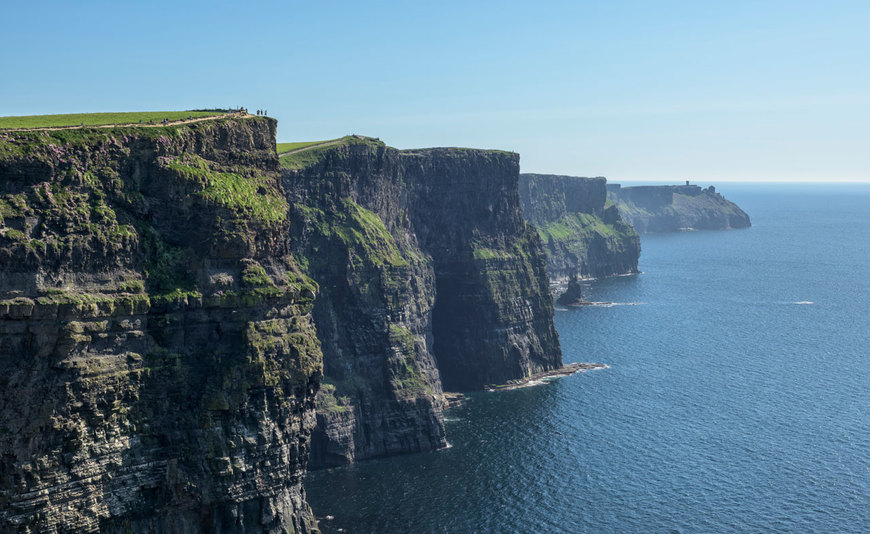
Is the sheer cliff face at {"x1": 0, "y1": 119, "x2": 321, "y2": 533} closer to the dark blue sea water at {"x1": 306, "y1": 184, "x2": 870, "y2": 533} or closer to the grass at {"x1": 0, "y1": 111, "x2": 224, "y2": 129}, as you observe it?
the grass at {"x1": 0, "y1": 111, "x2": 224, "y2": 129}

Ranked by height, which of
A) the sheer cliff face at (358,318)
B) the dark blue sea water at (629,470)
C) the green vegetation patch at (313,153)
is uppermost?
the green vegetation patch at (313,153)

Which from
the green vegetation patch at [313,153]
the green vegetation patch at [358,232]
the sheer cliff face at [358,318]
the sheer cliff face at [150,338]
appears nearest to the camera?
the sheer cliff face at [150,338]

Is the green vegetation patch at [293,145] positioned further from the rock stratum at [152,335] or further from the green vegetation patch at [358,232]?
Result: the rock stratum at [152,335]

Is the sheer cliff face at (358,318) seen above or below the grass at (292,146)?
below

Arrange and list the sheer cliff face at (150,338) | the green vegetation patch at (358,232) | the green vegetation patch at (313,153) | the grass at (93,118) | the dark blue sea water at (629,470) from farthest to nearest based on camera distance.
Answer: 1. the green vegetation patch at (358,232)
2. the green vegetation patch at (313,153)
3. the dark blue sea water at (629,470)
4. the grass at (93,118)
5. the sheer cliff face at (150,338)

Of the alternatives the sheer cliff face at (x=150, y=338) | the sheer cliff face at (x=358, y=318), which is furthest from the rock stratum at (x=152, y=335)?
the sheer cliff face at (x=358, y=318)

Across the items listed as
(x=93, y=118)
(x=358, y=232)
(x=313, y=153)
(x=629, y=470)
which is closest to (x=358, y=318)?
(x=358, y=232)

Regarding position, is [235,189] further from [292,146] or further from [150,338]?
[292,146]

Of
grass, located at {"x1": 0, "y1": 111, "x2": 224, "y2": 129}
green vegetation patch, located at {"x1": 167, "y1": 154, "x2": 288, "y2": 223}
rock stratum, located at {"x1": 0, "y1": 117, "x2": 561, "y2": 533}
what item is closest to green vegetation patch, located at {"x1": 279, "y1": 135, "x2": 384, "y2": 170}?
grass, located at {"x1": 0, "y1": 111, "x2": 224, "y2": 129}

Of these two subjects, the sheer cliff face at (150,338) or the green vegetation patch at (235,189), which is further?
the green vegetation patch at (235,189)
